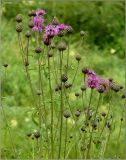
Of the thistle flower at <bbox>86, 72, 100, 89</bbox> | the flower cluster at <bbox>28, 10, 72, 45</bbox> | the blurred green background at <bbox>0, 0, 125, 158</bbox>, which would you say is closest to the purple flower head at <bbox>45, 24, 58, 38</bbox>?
the flower cluster at <bbox>28, 10, 72, 45</bbox>

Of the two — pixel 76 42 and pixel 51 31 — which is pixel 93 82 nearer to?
pixel 51 31

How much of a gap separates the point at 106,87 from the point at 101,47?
170 inches

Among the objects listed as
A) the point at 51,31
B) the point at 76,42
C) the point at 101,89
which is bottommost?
the point at 76,42

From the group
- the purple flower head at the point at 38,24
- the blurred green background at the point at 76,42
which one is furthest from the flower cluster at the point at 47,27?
the blurred green background at the point at 76,42

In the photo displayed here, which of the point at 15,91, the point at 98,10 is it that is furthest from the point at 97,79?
the point at 98,10

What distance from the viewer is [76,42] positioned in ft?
19.0

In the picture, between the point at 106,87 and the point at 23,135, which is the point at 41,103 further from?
the point at 23,135

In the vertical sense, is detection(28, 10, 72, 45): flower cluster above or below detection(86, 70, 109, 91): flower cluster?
above

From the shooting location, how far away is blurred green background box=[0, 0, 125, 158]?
3.75 meters

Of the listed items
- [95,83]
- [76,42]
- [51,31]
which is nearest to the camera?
[51,31]

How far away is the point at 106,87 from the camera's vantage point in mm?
1904

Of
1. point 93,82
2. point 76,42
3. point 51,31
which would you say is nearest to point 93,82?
point 93,82

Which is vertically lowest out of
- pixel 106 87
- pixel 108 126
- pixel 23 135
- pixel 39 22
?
pixel 23 135

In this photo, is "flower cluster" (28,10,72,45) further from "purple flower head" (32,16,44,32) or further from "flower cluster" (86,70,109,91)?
"flower cluster" (86,70,109,91)
